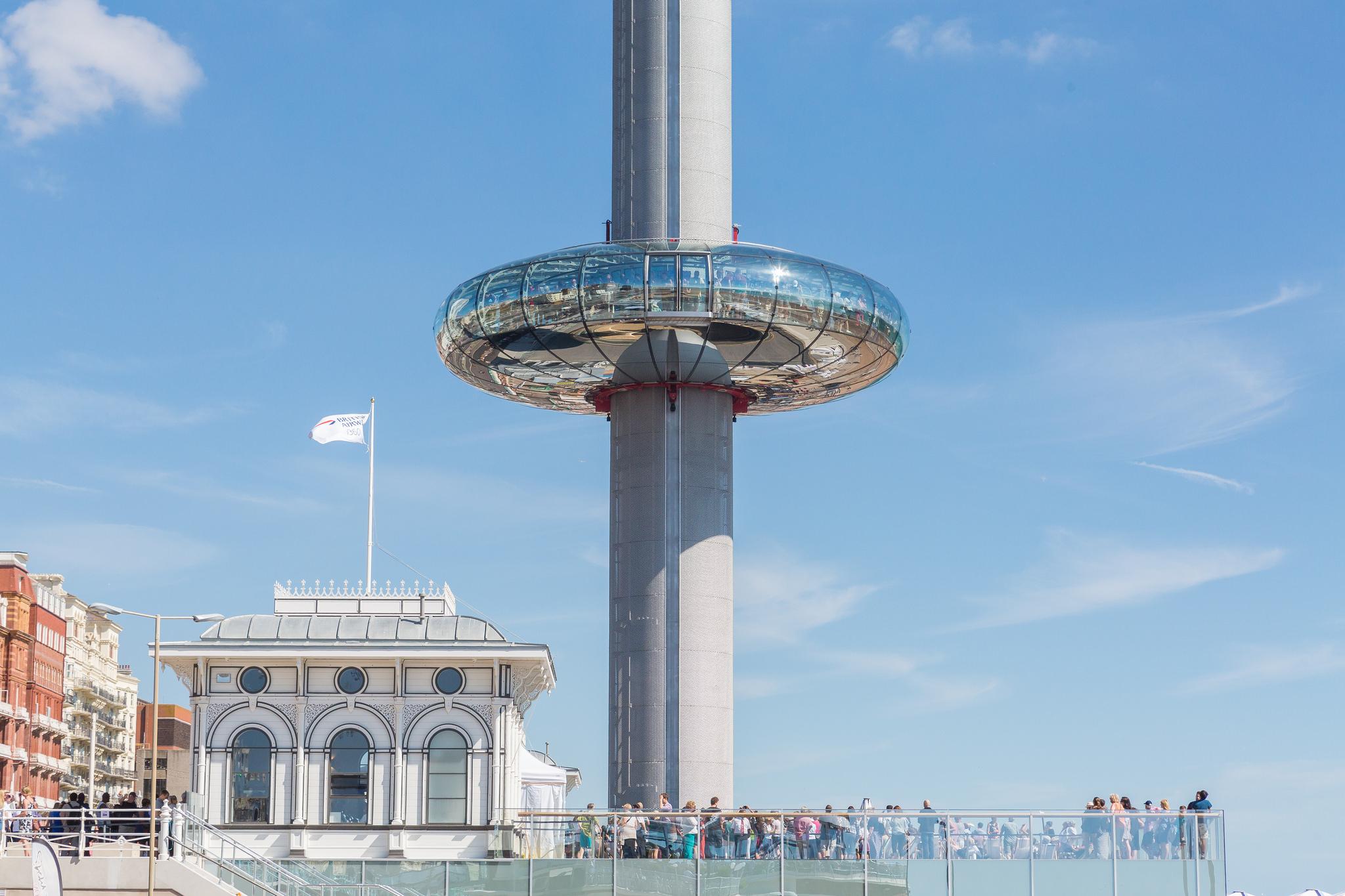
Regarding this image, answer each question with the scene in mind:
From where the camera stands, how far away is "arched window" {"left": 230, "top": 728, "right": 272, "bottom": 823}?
4397 cm

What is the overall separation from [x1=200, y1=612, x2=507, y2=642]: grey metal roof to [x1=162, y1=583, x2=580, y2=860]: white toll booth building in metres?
0.05

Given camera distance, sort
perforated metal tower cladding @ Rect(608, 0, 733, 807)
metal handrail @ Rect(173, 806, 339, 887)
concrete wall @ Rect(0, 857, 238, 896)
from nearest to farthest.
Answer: concrete wall @ Rect(0, 857, 238, 896) → metal handrail @ Rect(173, 806, 339, 887) → perforated metal tower cladding @ Rect(608, 0, 733, 807)

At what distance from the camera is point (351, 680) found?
44.6m

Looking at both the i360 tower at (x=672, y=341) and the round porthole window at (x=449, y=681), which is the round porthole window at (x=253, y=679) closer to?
the round porthole window at (x=449, y=681)

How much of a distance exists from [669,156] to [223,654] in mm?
15373

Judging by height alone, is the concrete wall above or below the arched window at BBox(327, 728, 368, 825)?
below

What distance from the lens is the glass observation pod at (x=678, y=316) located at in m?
42.7

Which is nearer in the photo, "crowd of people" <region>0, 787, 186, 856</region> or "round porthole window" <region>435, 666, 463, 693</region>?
"crowd of people" <region>0, 787, 186, 856</region>

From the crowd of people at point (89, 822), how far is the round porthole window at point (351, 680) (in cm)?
599

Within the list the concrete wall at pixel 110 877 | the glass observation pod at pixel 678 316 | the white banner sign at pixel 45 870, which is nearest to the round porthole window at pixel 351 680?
the glass observation pod at pixel 678 316

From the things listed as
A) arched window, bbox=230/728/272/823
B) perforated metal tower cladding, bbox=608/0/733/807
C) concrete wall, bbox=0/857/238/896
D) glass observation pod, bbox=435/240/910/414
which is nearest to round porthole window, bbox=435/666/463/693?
perforated metal tower cladding, bbox=608/0/733/807

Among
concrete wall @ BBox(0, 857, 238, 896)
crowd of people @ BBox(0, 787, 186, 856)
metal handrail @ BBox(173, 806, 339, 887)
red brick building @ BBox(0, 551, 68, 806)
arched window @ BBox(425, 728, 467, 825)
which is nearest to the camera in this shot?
crowd of people @ BBox(0, 787, 186, 856)

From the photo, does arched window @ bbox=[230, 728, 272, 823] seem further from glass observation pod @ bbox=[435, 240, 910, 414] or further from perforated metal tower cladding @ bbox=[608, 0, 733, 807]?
glass observation pod @ bbox=[435, 240, 910, 414]

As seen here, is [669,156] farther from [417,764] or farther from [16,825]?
[16,825]
